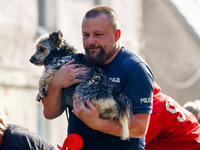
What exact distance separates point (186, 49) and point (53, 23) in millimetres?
7075

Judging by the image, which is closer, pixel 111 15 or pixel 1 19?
pixel 111 15

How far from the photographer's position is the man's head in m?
3.65

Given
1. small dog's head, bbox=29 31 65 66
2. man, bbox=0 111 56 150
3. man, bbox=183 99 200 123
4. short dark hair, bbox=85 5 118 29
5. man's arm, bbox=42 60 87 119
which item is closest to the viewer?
short dark hair, bbox=85 5 118 29

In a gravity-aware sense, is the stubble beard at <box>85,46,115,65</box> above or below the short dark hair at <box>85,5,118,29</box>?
below

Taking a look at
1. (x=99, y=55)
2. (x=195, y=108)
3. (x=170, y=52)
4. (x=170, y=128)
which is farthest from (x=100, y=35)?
(x=170, y=52)

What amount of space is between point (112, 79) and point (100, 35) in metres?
0.39

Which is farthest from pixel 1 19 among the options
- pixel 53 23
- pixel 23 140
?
pixel 23 140

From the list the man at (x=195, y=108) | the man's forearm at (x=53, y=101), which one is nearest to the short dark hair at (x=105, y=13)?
the man's forearm at (x=53, y=101)

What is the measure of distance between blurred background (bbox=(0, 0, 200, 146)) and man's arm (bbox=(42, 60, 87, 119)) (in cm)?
597

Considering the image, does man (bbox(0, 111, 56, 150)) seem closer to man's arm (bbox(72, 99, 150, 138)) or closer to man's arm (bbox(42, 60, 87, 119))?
man's arm (bbox(42, 60, 87, 119))

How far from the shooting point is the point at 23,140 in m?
4.16

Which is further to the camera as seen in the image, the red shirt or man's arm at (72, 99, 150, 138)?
the red shirt

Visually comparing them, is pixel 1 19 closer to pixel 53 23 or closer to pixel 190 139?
pixel 53 23

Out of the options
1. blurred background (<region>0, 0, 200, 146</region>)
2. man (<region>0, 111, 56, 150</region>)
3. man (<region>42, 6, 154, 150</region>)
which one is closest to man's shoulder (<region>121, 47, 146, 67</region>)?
man (<region>42, 6, 154, 150</region>)
